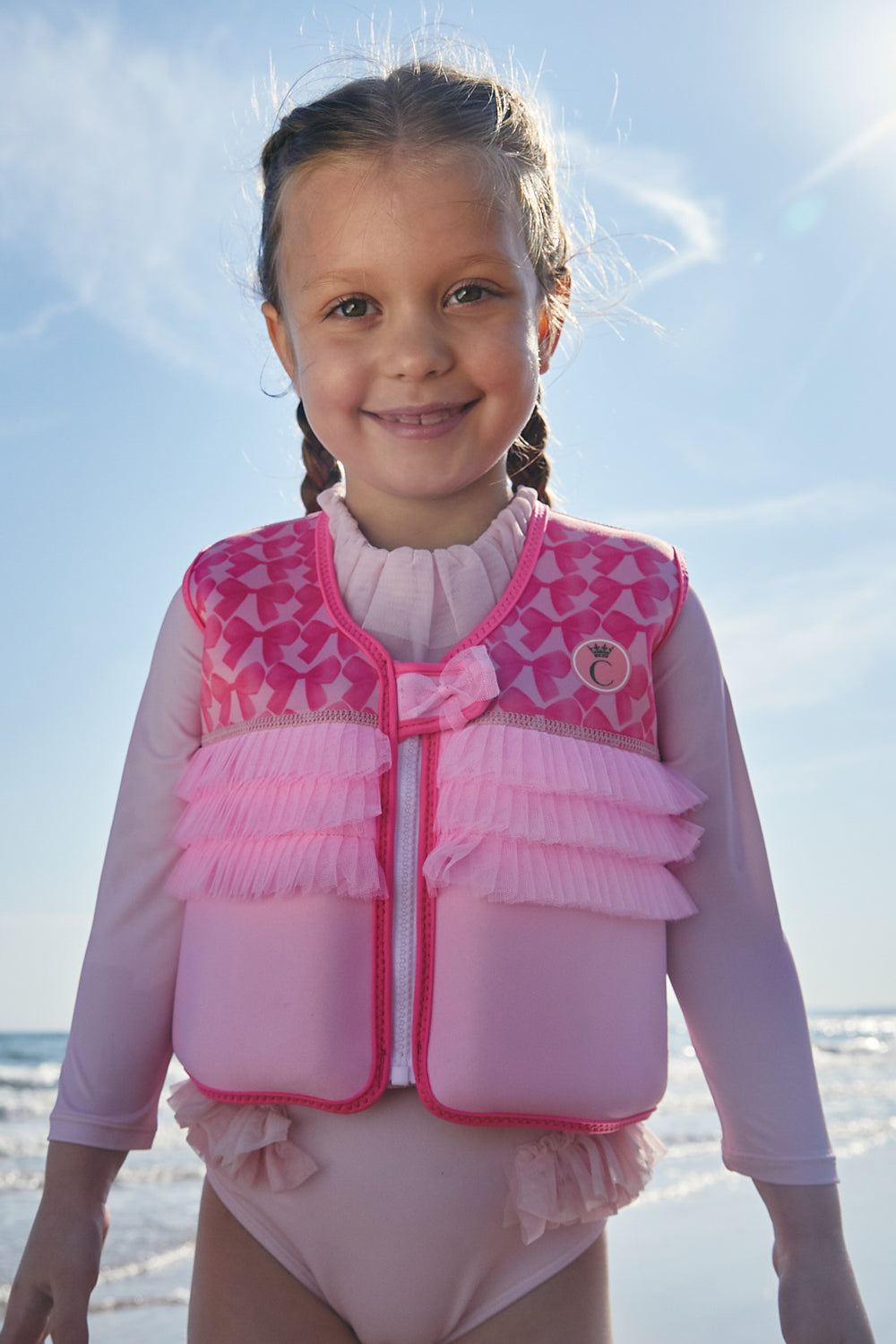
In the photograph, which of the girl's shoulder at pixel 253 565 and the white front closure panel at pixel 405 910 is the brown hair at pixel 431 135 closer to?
the girl's shoulder at pixel 253 565

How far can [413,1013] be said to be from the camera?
1419mm

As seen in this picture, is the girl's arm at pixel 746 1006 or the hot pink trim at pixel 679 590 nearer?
the girl's arm at pixel 746 1006

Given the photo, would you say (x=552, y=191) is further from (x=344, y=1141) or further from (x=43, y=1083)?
(x=43, y=1083)

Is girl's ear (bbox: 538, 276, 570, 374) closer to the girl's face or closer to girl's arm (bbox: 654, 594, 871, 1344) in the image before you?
the girl's face

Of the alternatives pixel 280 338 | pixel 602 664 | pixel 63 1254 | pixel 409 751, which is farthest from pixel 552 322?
pixel 63 1254

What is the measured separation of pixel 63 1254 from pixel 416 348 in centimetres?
114

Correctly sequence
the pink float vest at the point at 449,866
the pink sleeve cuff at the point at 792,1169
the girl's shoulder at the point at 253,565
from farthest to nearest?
the girl's shoulder at the point at 253,565, the pink sleeve cuff at the point at 792,1169, the pink float vest at the point at 449,866

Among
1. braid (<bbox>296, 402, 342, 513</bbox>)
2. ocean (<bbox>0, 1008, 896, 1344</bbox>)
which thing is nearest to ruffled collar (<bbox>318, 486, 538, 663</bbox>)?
braid (<bbox>296, 402, 342, 513</bbox>)

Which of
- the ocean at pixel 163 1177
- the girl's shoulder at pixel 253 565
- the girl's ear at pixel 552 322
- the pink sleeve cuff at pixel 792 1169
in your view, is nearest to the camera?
the pink sleeve cuff at pixel 792 1169

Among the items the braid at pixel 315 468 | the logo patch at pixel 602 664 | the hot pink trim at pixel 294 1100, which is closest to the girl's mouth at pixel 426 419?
the logo patch at pixel 602 664

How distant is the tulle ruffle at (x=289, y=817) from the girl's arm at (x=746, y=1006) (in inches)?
16.9

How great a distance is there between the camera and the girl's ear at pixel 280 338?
1.78 m

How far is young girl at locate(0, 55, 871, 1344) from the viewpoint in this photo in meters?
1.41

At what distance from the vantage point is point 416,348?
1.53 meters
